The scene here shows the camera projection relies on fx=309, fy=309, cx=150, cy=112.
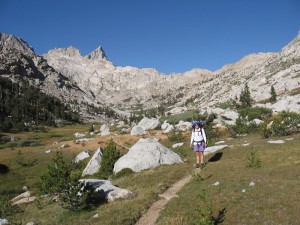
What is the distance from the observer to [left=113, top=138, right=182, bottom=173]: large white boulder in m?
31.6

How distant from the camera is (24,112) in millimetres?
181875

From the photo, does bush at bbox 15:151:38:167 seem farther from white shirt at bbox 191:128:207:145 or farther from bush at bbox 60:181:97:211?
bush at bbox 60:181:97:211

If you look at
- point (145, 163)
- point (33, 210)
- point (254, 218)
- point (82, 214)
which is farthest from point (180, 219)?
point (145, 163)

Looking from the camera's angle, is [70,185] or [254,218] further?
[70,185]

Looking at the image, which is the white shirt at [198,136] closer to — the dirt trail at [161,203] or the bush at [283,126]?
the dirt trail at [161,203]

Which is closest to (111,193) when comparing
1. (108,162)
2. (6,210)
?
(6,210)

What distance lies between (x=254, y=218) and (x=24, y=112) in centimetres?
18504

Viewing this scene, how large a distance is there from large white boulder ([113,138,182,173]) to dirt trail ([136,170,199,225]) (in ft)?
22.4

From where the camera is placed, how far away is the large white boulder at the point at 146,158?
104 feet

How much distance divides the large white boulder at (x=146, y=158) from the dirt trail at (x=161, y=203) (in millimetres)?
6816

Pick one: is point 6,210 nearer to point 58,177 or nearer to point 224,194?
point 58,177

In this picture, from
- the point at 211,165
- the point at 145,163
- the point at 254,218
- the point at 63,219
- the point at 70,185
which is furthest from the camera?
the point at 145,163

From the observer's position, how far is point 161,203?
63.4ft

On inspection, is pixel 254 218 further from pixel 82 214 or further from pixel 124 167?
pixel 124 167
